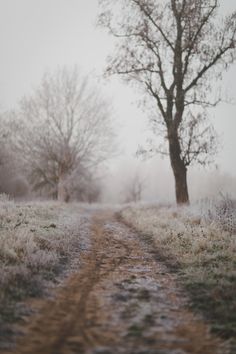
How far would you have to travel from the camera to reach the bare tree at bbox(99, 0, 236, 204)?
798 inches

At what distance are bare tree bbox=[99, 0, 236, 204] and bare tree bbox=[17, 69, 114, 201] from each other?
12.1 m

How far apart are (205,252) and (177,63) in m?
13.8

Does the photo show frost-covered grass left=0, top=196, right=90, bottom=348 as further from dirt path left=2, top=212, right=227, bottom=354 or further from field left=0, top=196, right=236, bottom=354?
dirt path left=2, top=212, right=227, bottom=354

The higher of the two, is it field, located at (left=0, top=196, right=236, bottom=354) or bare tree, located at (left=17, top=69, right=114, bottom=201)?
bare tree, located at (left=17, top=69, right=114, bottom=201)

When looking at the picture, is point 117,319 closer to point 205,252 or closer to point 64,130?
point 205,252

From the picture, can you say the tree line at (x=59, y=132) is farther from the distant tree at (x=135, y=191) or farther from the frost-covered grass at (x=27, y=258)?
the frost-covered grass at (x=27, y=258)

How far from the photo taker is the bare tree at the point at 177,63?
66.5 ft

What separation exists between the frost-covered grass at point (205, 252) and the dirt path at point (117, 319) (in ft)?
1.25

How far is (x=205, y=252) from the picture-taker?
9539 millimetres

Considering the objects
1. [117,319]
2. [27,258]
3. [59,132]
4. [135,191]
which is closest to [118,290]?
[117,319]

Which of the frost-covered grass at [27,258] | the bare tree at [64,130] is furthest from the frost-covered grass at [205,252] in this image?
the bare tree at [64,130]

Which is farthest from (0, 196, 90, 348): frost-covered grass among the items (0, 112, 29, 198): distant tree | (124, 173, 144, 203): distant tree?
(124, 173, 144, 203): distant tree

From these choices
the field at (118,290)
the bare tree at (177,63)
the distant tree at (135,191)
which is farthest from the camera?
the distant tree at (135,191)

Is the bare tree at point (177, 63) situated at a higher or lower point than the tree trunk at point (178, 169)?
higher
